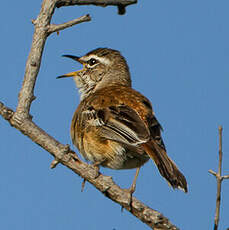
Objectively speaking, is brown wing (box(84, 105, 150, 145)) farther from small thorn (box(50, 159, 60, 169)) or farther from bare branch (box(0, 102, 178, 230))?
small thorn (box(50, 159, 60, 169))

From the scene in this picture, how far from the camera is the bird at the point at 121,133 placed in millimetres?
6812

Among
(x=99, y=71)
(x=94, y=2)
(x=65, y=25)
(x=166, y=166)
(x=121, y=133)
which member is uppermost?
(x=99, y=71)

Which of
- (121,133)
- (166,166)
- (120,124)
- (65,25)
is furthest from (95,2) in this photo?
(166,166)

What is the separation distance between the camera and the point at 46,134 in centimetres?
620

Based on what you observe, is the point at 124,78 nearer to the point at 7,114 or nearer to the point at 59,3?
the point at 59,3

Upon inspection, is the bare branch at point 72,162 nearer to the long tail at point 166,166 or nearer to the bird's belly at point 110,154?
the long tail at point 166,166

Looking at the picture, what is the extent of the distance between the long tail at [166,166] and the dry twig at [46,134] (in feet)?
2.08

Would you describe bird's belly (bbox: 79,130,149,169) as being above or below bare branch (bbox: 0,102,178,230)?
above

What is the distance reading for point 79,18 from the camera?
21.3ft

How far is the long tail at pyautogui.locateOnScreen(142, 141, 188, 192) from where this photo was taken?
628 centimetres

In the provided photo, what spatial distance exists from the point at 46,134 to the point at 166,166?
1.71m

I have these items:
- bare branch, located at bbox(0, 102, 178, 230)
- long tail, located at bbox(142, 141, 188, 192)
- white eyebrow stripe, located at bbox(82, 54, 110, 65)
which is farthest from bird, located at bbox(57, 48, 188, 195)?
white eyebrow stripe, located at bbox(82, 54, 110, 65)

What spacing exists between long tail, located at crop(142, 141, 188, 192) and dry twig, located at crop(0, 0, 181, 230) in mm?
634

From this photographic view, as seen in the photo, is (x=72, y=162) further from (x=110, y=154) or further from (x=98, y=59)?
(x=98, y=59)
